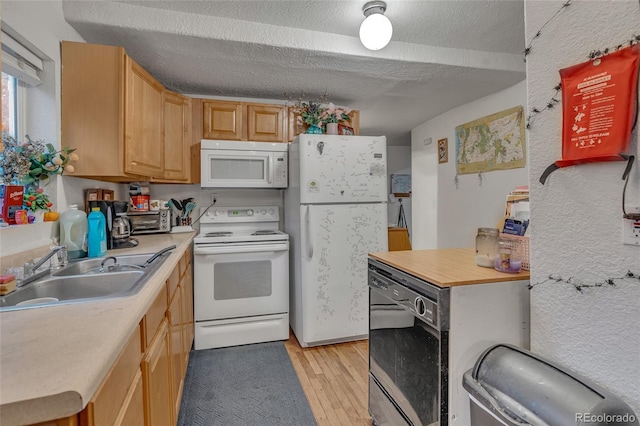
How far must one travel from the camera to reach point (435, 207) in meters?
4.14

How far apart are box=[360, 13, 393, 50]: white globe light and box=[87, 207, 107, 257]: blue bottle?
182cm

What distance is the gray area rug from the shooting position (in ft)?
5.70

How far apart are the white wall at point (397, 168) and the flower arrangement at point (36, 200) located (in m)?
5.20

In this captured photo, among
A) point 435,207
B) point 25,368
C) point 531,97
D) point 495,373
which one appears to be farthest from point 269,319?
point 435,207

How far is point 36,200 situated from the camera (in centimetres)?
149

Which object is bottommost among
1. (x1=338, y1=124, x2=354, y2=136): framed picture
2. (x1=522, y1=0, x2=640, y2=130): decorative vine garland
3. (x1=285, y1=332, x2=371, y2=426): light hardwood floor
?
(x1=285, y1=332, x2=371, y2=426): light hardwood floor

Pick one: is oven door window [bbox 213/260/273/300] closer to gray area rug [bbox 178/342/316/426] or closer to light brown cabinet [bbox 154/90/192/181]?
gray area rug [bbox 178/342/316/426]

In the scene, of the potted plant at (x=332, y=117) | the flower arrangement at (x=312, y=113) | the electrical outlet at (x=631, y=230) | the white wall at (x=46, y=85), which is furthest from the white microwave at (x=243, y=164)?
the electrical outlet at (x=631, y=230)

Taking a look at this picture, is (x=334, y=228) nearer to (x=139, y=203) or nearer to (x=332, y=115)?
(x=332, y=115)

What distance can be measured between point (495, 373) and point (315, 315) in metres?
1.66

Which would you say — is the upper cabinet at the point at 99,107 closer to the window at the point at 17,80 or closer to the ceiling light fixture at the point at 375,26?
the window at the point at 17,80

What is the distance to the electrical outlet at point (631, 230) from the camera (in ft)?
2.67

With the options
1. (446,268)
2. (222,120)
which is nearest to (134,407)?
(446,268)

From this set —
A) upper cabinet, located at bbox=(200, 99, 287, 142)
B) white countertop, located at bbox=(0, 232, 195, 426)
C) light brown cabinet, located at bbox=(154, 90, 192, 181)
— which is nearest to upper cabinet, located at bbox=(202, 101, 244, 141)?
upper cabinet, located at bbox=(200, 99, 287, 142)
